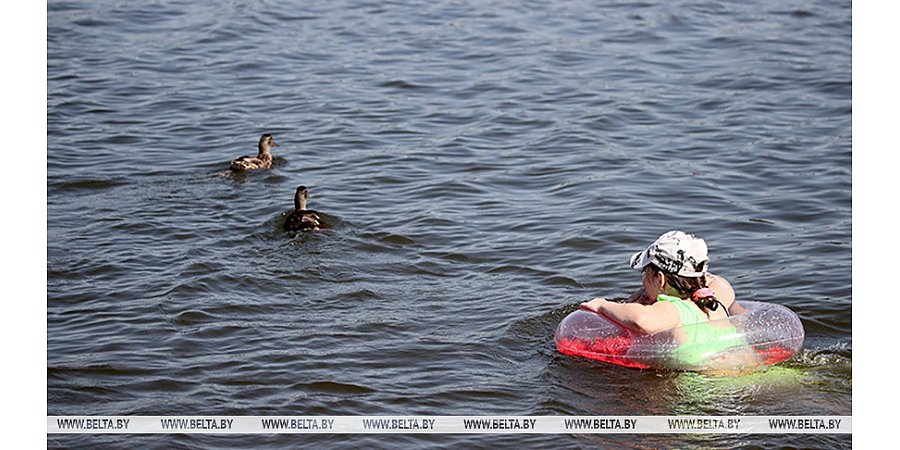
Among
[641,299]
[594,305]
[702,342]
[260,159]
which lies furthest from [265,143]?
[702,342]

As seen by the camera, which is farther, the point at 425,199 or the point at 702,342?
the point at 425,199

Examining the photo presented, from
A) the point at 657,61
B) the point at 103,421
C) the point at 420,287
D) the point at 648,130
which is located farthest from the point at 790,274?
the point at 657,61

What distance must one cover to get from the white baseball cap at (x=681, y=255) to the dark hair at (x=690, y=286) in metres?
0.05

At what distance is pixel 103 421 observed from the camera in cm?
699

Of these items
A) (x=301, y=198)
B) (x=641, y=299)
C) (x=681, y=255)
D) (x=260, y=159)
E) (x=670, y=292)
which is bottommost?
(x=260, y=159)

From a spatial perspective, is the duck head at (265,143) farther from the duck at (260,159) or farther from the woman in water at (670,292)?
the woman in water at (670,292)

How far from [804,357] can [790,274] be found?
62.5 inches

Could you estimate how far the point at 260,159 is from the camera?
12289mm

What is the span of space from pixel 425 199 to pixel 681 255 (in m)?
4.33

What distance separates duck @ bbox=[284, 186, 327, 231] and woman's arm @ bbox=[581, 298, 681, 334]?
145 inches

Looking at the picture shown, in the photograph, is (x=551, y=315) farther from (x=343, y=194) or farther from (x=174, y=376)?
(x=343, y=194)

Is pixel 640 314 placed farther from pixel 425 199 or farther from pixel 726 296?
pixel 425 199

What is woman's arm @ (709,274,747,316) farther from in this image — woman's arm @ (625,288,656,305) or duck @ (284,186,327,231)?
duck @ (284,186,327,231)
